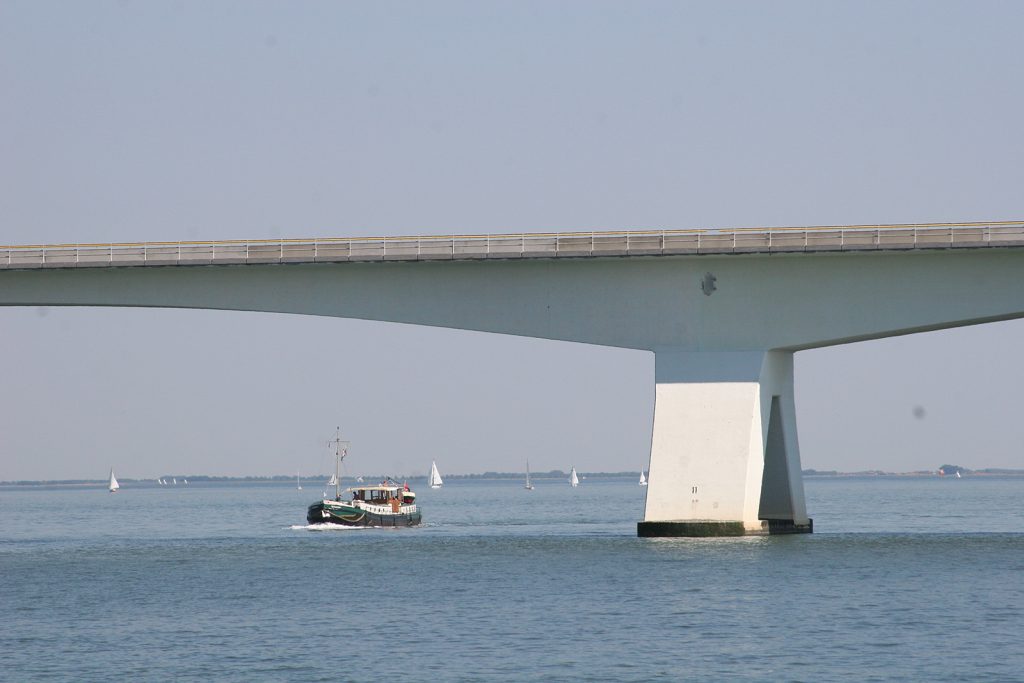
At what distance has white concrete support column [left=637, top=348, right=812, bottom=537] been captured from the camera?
7125cm

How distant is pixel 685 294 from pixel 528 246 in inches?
262

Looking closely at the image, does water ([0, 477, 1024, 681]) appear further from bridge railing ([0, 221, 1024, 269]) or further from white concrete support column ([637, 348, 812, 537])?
bridge railing ([0, 221, 1024, 269])

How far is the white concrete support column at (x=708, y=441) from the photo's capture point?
7125 centimetres

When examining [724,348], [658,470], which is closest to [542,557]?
[658,470]

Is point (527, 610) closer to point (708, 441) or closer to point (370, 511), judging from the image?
point (708, 441)

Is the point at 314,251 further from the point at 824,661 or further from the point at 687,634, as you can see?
the point at 824,661

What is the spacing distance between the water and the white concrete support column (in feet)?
4.41

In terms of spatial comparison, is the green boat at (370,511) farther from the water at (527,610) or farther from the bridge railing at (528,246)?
the bridge railing at (528,246)

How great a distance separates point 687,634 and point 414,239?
102ft

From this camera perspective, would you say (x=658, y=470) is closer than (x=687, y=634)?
No

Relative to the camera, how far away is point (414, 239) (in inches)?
2931

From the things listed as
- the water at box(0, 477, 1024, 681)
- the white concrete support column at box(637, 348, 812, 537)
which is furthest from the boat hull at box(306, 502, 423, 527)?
the white concrete support column at box(637, 348, 812, 537)

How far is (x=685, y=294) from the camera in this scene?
7269 cm

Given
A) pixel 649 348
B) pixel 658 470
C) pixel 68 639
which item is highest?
pixel 649 348
